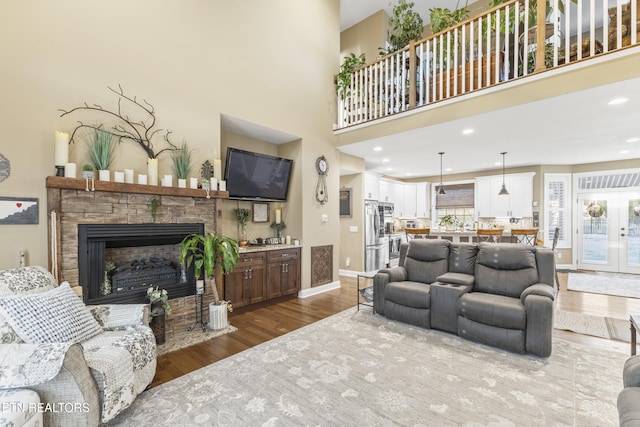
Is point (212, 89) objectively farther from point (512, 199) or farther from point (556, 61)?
point (512, 199)

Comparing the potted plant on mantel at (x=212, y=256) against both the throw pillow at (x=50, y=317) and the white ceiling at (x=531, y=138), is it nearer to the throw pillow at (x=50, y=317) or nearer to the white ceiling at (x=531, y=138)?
the throw pillow at (x=50, y=317)

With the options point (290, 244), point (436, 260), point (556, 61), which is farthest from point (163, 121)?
point (556, 61)

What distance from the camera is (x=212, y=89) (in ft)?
12.1

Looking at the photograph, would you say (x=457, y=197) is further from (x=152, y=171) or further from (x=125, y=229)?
(x=125, y=229)

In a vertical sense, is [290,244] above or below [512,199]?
below

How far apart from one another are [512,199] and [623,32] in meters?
5.04

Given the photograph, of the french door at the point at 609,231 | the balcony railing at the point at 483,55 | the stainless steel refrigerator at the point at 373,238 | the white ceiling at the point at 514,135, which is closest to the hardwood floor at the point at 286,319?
the stainless steel refrigerator at the point at 373,238

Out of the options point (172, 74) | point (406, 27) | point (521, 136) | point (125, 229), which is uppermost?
point (406, 27)

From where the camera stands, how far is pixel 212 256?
10.4ft

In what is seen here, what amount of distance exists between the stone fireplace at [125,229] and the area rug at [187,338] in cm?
13

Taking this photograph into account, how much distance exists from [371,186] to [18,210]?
234 inches

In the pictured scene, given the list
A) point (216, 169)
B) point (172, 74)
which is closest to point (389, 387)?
point (216, 169)

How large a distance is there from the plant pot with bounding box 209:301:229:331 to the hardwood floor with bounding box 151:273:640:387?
0.63 feet

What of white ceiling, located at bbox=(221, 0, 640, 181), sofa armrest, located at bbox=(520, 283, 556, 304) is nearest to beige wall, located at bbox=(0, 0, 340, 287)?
white ceiling, located at bbox=(221, 0, 640, 181)
